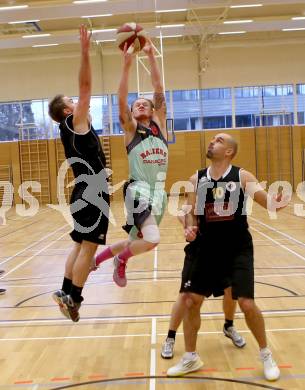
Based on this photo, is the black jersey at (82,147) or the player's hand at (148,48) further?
the player's hand at (148,48)

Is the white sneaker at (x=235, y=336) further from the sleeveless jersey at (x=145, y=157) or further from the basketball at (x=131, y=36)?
the basketball at (x=131, y=36)

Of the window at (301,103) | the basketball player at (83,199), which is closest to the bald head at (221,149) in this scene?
the basketball player at (83,199)

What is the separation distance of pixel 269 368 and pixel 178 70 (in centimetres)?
1985

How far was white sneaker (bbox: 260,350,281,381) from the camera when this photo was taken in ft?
12.2

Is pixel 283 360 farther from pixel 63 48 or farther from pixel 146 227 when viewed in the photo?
pixel 63 48

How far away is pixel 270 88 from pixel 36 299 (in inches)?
732

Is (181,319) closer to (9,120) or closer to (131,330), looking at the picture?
(131,330)

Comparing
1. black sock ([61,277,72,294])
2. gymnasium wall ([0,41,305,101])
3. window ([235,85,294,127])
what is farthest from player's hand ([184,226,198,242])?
window ([235,85,294,127])

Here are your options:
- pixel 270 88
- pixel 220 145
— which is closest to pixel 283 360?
pixel 220 145

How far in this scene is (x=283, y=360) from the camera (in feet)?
13.4

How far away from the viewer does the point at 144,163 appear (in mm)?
4375

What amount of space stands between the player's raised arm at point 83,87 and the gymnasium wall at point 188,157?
18115 millimetres

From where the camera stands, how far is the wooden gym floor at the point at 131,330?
12.7ft

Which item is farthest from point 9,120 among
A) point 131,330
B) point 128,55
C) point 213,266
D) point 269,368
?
point 269,368
